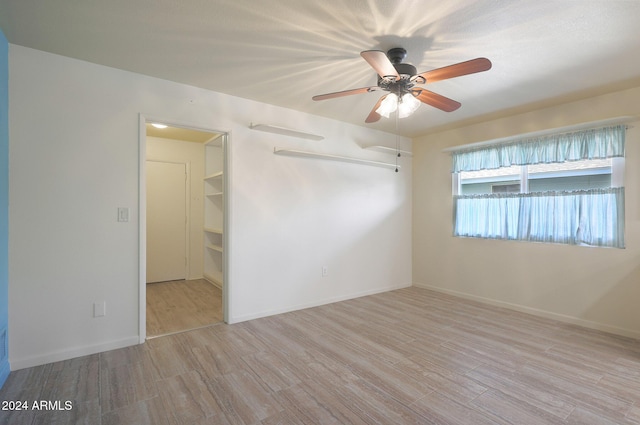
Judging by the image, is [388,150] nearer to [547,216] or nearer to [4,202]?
[547,216]

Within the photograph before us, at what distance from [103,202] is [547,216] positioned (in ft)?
15.4

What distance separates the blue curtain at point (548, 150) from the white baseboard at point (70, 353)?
4.52 meters

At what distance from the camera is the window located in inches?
126

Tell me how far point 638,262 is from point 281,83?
398 cm

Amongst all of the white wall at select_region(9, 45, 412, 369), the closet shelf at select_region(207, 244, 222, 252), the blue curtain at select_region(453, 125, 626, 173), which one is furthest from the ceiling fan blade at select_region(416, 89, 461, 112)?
the closet shelf at select_region(207, 244, 222, 252)

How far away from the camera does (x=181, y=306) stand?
392 cm

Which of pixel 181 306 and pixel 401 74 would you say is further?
pixel 181 306

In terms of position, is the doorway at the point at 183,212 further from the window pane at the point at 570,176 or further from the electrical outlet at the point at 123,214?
the window pane at the point at 570,176

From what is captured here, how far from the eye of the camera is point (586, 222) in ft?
10.9

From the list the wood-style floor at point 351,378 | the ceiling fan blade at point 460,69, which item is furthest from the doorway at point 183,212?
the ceiling fan blade at point 460,69

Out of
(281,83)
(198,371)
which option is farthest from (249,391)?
(281,83)

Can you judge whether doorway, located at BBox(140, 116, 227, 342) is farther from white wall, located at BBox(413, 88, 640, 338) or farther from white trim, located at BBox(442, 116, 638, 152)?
white trim, located at BBox(442, 116, 638, 152)

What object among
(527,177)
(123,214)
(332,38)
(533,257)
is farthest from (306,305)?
(527,177)

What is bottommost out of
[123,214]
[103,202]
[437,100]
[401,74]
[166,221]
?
[166,221]
